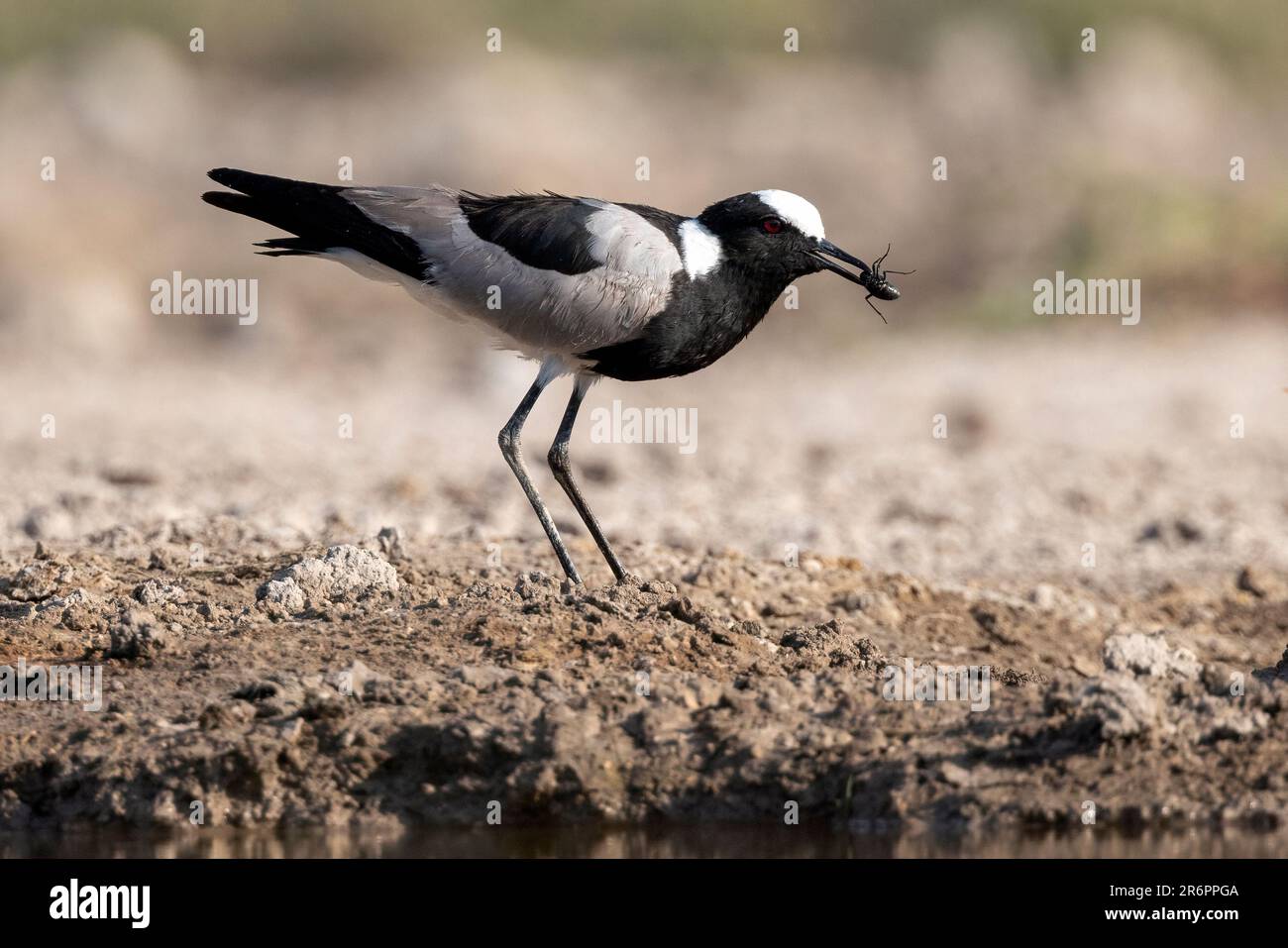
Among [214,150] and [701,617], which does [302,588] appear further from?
[214,150]

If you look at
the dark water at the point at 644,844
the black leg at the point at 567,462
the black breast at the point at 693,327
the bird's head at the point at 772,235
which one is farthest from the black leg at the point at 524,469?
the dark water at the point at 644,844

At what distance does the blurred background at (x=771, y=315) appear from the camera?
32.5 feet

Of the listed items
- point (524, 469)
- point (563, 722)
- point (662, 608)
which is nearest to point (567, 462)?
point (524, 469)

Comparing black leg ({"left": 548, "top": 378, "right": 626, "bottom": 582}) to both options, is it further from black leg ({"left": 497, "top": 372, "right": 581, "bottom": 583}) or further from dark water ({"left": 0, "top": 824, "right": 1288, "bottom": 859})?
dark water ({"left": 0, "top": 824, "right": 1288, "bottom": 859})

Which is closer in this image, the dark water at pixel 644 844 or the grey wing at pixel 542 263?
the dark water at pixel 644 844

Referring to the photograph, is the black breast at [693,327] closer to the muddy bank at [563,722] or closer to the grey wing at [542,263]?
the grey wing at [542,263]

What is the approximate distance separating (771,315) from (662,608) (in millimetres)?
7803

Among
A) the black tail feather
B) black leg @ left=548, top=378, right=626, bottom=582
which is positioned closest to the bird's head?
black leg @ left=548, top=378, right=626, bottom=582

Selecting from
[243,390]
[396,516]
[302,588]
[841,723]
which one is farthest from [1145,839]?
[243,390]

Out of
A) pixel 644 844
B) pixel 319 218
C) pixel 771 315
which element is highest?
pixel 771 315

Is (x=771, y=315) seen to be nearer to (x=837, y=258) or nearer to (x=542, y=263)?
(x=837, y=258)

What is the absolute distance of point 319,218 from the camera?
7.28 m

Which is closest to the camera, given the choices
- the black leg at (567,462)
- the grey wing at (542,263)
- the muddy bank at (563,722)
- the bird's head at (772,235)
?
→ the muddy bank at (563,722)

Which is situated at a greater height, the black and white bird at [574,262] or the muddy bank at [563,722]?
the black and white bird at [574,262]
